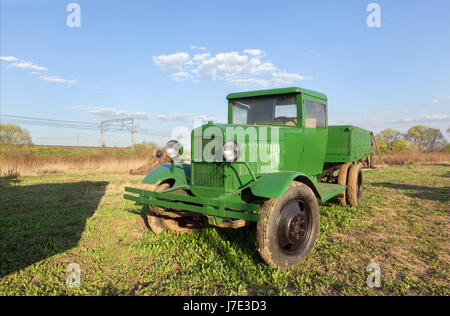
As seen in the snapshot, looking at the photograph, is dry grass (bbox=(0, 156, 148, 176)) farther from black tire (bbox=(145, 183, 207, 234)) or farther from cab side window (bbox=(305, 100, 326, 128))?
cab side window (bbox=(305, 100, 326, 128))

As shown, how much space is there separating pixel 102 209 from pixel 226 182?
12.7ft

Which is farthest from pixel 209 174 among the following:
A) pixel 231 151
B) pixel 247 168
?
pixel 231 151

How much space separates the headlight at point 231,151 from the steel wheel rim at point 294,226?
0.91 metres

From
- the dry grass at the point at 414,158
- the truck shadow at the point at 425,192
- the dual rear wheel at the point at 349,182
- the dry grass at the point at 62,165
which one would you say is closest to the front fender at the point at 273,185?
the dual rear wheel at the point at 349,182

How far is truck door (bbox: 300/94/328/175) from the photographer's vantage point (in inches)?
184

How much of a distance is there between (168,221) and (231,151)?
5.96 feet

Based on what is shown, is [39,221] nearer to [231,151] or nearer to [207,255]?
[207,255]

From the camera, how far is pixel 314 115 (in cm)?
498

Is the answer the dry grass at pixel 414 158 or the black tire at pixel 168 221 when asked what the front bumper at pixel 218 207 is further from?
the dry grass at pixel 414 158

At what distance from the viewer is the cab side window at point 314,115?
4699mm

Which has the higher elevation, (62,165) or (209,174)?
(209,174)

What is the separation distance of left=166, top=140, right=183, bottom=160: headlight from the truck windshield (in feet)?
4.66

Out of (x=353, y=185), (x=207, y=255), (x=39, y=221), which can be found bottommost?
(x=207, y=255)
